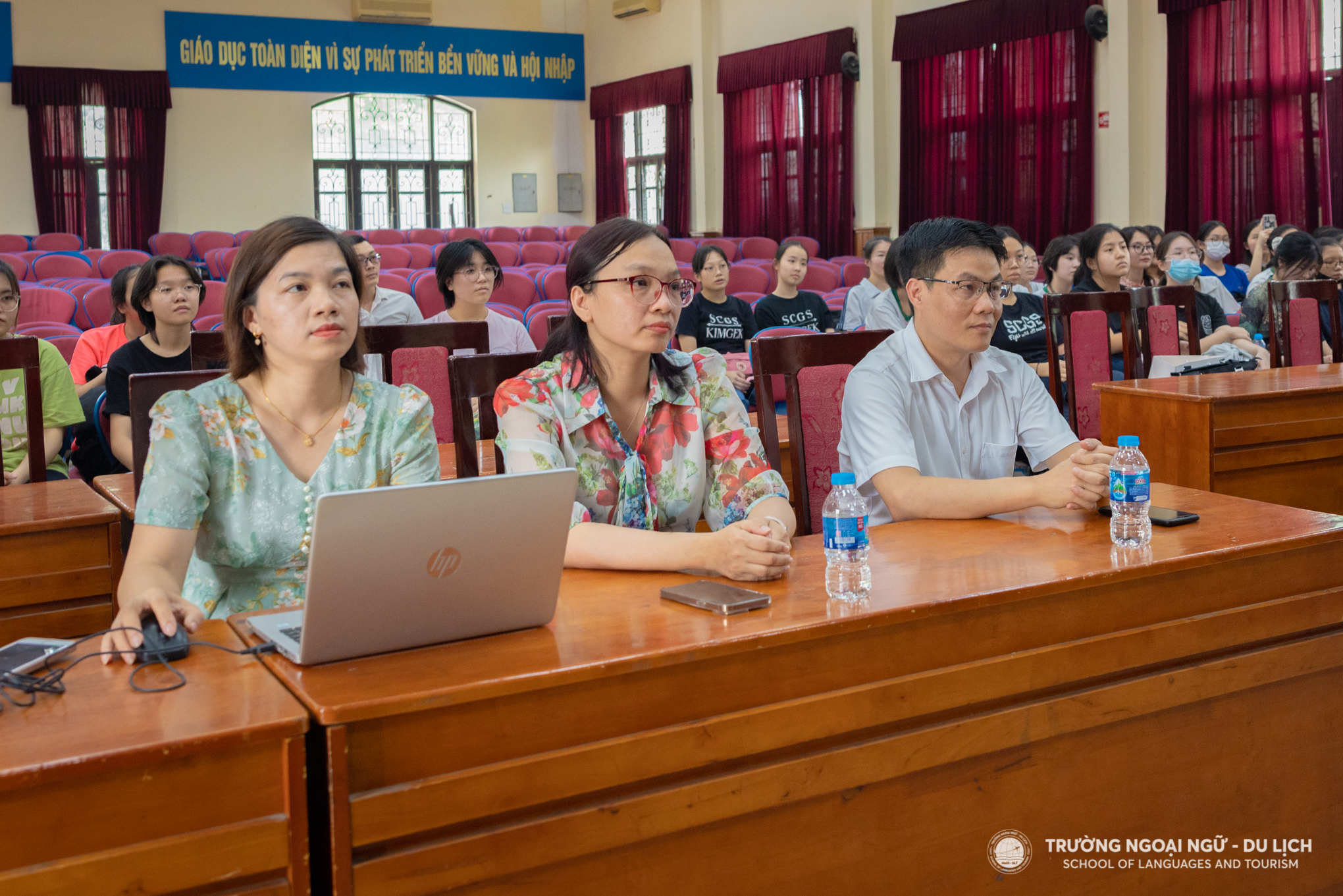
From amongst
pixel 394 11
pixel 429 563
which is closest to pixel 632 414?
pixel 429 563

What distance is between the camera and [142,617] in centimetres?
130

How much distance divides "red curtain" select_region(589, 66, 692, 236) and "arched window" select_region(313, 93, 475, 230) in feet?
5.57

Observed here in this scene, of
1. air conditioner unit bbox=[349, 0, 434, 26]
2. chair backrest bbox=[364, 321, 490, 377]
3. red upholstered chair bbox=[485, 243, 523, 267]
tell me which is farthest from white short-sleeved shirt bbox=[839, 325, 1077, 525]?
air conditioner unit bbox=[349, 0, 434, 26]

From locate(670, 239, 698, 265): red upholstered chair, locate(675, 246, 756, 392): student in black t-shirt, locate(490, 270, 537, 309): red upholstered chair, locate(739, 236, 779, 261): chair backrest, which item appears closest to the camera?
locate(675, 246, 756, 392): student in black t-shirt

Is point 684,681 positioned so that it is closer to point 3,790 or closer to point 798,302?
point 3,790

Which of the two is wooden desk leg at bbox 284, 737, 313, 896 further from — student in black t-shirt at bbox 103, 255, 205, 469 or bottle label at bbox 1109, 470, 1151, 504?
student in black t-shirt at bbox 103, 255, 205, 469

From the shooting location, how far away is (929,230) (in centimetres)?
219

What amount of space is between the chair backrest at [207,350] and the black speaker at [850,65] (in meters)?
9.37

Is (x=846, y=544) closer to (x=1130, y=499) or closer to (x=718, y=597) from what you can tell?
(x=718, y=597)

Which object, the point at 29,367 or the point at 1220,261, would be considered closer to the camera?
the point at 29,367

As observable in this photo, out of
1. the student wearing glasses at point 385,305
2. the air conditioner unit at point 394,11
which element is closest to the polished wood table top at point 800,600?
the student wearing glasses at point 385,305

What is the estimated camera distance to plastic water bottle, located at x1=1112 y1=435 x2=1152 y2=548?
1744 millimetres

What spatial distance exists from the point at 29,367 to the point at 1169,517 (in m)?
2.30

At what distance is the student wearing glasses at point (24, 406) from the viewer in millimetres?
2775
